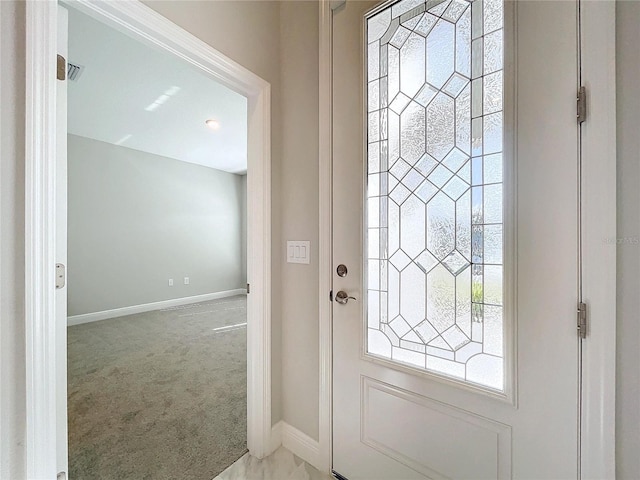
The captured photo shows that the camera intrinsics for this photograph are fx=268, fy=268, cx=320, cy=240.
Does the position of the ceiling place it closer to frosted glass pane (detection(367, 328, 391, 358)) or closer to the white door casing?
the white door casing

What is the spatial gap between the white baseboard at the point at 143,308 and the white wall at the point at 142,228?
75 millimetres

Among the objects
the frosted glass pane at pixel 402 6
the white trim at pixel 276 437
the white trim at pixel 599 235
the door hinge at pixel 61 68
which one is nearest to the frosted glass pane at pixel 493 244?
the white trim at pixel 599 235

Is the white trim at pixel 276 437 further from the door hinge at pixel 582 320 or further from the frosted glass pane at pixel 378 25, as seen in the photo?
the frosted glass pane at pixel 378 25

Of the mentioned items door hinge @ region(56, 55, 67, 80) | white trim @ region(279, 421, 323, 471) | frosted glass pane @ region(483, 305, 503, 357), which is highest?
door hinge @ region(56, 55, 67, 80)

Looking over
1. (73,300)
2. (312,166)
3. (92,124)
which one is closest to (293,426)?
(312,166)

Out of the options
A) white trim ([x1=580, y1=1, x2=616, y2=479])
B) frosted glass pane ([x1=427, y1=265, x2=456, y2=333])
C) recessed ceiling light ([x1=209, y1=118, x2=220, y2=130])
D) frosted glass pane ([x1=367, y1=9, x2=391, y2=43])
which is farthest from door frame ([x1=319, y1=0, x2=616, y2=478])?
recessed ceiling light ([x1=209, y1=118, x2=220, y2=130])

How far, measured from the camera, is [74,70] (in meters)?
2.45

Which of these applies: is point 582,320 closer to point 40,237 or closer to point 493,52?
point 493,52

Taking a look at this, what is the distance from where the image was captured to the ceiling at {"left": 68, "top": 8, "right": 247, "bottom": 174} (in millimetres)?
2209

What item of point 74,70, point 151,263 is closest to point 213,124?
point 74,70

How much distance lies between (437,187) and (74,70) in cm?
333

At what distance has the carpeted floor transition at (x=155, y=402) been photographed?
1.45 meters

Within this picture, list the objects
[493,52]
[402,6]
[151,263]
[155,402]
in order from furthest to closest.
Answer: [151,263] → [155,402] → [402,6] → [493,52]

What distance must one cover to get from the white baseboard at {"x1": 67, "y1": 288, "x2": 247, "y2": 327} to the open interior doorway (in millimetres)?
19
